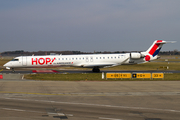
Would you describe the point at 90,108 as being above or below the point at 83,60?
below

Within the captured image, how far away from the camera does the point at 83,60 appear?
3825 cm

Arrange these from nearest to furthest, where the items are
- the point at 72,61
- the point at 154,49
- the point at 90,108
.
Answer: the point at 90,108 → the point at 72,61 → the point at 154,49

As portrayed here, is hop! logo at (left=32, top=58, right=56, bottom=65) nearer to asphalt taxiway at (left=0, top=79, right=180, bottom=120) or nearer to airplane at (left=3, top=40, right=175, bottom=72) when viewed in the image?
airplane at (left=3, top=40, right=175, bottom=72)

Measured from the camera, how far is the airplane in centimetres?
3738

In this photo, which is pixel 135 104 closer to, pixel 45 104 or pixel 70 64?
pixel 45 104

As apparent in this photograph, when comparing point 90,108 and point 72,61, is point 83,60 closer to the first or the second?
point 72,61

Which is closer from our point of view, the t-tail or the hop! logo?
the hop! logo

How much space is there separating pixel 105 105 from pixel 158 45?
29.9 metres

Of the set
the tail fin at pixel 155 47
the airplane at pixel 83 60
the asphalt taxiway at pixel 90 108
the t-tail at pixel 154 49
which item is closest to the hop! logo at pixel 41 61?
the airplane at pixel 83 60

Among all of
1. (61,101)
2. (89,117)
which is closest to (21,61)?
(61,101)

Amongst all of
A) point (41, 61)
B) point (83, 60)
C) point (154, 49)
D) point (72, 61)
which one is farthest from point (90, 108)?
point (154, 49)

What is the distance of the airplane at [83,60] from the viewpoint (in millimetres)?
37375

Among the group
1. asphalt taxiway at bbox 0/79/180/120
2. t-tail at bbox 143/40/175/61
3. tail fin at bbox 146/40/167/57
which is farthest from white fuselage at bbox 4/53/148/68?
asphalt taxiway at bbox 0/79/180/120

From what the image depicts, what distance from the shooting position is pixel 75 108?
1286 cm
